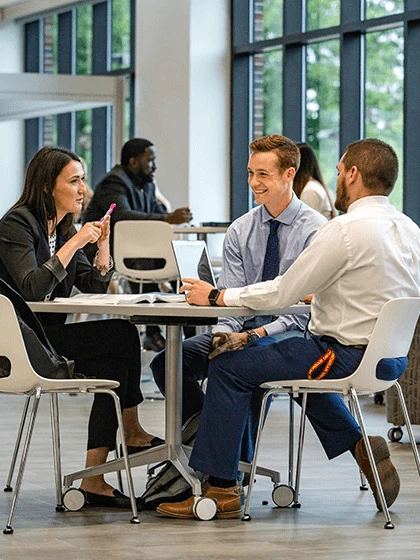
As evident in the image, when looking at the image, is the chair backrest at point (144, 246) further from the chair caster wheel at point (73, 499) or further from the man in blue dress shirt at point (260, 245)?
the chair caster wheel at point (73, 499)

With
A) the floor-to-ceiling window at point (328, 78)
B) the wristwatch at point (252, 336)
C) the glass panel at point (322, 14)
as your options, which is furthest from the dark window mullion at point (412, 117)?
the wristwatch at point (252, 336)

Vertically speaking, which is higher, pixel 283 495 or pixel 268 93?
pixel 268 93

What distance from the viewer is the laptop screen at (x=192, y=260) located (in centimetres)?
416

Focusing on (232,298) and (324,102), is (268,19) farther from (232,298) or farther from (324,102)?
(232,298)

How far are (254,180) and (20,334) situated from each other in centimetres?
114

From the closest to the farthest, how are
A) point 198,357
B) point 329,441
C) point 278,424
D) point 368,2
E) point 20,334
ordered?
point 20,334, point 329,441, point 198,357, point 278,424, point 368,2

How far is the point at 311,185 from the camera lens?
7090 millimetres

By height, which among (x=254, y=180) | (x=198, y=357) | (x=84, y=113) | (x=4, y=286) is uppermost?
(x=84, y=113)

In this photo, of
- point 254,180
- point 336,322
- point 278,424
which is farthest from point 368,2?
point 336,322

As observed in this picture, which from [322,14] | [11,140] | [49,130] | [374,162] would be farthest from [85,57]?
[374,162]

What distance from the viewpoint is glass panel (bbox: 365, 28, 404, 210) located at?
9.39m

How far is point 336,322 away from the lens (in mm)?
3854

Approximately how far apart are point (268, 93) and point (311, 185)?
426 cm

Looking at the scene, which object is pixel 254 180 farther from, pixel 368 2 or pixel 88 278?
pixel 368 2
